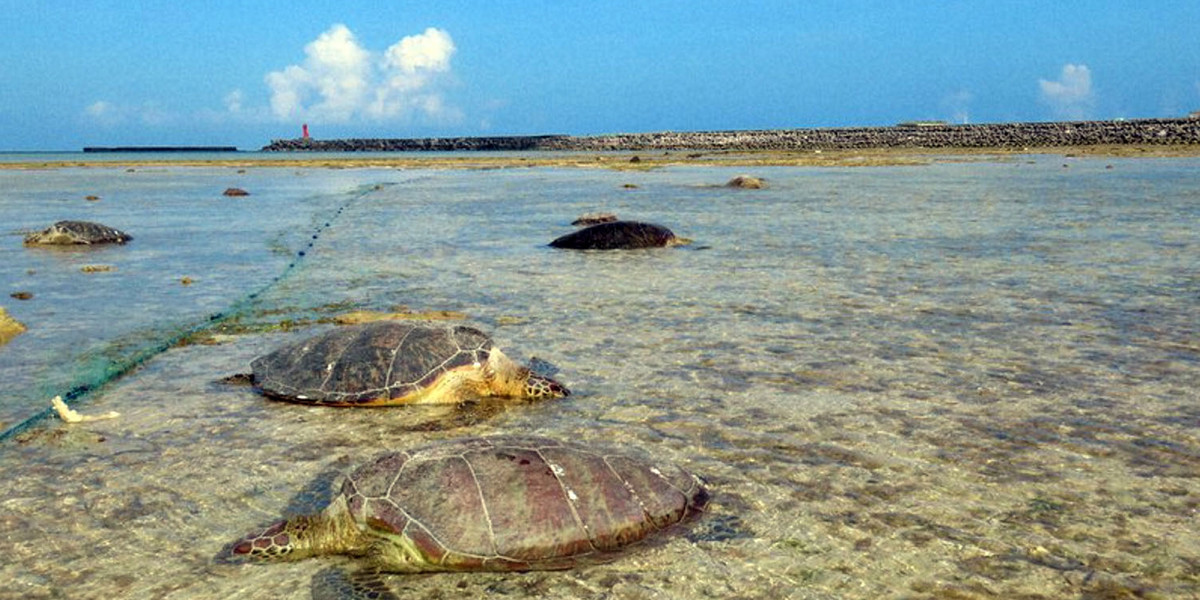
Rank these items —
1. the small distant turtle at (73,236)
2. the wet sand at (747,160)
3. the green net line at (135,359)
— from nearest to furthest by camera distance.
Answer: the green net line at (135,359)
the small distant turtle at (73,236)
the wet sand at (747,160)

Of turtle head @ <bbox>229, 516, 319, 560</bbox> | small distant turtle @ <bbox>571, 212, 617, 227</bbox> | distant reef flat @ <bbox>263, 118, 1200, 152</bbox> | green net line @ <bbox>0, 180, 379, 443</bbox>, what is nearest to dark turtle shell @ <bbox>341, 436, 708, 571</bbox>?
turtle head @ <bbox>229, 516, 319, 560</bbox>

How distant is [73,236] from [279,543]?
52.8 ft

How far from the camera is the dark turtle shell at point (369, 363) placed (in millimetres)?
7320

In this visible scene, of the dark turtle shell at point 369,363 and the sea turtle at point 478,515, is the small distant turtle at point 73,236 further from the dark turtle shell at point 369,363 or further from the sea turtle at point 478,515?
the sea turtle at point 478,515

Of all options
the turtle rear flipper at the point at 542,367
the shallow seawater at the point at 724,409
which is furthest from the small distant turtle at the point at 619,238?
the turtle rear flipper at the point at 542,367

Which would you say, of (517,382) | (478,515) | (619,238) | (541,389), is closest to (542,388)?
(541,389)

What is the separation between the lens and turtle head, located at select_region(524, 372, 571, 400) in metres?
7.36

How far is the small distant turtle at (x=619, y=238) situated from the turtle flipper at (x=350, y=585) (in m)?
12.4

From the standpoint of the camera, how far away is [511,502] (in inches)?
189

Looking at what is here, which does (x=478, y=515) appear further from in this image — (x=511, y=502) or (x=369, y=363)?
(x=369, y=363)

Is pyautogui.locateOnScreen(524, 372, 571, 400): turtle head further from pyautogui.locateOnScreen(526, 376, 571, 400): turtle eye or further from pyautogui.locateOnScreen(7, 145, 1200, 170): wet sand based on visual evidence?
pyautogui.locateOnScreen(7, 145, 1200, 170): wet sand

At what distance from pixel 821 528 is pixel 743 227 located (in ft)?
52.8

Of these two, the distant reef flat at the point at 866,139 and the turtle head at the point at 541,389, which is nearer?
the turtle head at the point at 541,389

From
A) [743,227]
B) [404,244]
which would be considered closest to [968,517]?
[404,244]
